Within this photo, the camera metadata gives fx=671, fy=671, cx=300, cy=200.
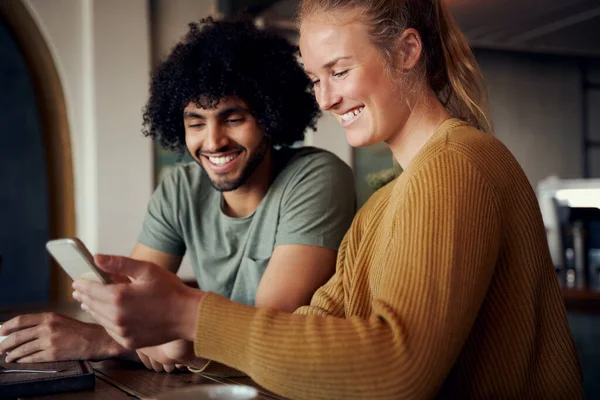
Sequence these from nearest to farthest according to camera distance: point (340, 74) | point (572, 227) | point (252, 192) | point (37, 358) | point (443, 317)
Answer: point (443, 317), point (340, 74), point (37, 358), point (252, 192), point (572, 227)

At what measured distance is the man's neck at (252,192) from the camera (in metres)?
2.00

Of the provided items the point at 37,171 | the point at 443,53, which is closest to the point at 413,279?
the point at 443,53

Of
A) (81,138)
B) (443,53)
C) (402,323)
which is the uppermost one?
(81,138)

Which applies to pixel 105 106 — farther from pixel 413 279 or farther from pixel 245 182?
pixel 413 279

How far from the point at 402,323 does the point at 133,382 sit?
60cm

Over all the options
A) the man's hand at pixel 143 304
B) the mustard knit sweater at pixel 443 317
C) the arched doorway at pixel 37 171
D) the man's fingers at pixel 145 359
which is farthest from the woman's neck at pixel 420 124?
the arched doorway at pixel 37 171

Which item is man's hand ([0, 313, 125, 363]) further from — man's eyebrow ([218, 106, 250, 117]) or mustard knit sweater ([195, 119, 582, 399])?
man's eyebrow ([218, 106, 250, 117])

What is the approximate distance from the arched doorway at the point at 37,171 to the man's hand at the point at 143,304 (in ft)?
12.3

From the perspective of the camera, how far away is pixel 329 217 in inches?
71.6

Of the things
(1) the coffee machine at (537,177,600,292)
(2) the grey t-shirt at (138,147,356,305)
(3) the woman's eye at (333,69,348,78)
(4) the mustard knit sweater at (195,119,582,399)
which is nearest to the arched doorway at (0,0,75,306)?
(2) the grey t-shirt at (138,147,356,305)

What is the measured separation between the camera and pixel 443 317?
90 cm

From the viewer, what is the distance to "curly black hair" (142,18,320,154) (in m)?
2.00

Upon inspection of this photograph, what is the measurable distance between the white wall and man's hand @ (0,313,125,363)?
3.05 meters

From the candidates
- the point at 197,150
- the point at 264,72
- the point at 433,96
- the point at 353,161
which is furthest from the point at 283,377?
the point at 353,161
